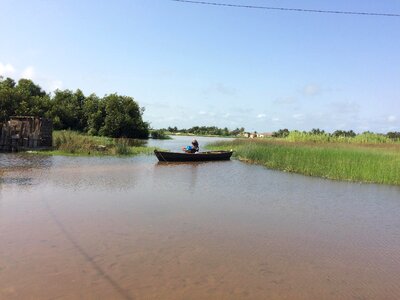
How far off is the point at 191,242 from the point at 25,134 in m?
22.5

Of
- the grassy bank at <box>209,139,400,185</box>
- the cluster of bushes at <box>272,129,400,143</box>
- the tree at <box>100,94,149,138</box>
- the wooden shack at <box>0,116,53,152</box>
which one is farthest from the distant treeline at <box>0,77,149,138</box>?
the grassy bank at <box>209,139,400,185</box>

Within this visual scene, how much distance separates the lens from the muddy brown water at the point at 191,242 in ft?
18.4

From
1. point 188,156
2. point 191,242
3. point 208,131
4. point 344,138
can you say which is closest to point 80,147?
point 188,156

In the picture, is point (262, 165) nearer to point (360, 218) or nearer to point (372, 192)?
point (372, 192)

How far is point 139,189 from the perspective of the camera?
45.4ft

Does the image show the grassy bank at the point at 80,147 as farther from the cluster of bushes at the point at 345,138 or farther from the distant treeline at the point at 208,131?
the distant treeline at the point at 208,131

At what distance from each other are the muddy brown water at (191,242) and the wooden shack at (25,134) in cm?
1155

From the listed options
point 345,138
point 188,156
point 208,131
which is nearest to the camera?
point 188,156

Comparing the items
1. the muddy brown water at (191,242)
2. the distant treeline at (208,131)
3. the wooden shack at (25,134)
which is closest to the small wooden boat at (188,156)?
the wooden shack at (25,134)

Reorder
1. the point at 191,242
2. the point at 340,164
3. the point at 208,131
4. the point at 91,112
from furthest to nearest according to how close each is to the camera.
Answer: the point at 208,131, the point at 91,112, the point at 340,164, the point at 191,242

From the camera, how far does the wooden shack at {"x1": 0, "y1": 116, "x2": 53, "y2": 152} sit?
83.8 ft

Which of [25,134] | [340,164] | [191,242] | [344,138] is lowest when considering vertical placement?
[191,242]

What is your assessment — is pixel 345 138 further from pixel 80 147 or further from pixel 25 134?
pixel 25 134

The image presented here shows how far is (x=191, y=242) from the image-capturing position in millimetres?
7773
